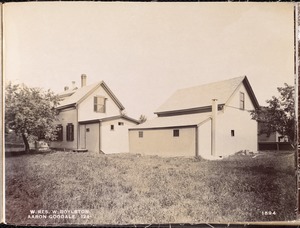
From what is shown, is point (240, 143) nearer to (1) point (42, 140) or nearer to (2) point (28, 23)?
(1) point (42, 140)

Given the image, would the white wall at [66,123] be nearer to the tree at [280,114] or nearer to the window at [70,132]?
the window at [70,132]

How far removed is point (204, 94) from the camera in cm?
409

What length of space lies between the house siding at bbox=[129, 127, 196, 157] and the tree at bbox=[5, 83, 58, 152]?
110cm

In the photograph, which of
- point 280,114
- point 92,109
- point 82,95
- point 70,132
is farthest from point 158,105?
point 280,114

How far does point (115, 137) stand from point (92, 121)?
39 cm

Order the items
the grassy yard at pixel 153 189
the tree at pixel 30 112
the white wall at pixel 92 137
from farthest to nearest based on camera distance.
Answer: the white wall at pixel 92 137 < the tree at pixel 30 112 < the grassy yard at pixel 153 189

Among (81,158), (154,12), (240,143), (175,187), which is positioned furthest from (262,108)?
(81,158)

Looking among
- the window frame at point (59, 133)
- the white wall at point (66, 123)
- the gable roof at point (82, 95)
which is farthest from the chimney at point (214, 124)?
the window frame at point (59, 133)

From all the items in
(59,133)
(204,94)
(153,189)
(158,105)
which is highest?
(204,94)

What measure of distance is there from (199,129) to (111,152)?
1173 mm

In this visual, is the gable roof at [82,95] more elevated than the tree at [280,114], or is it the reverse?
the gable roof at [82,95]

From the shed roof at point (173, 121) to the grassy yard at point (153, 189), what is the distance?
1.40ft

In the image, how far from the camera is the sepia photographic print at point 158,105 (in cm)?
398

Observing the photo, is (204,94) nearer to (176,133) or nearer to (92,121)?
(176,133)
